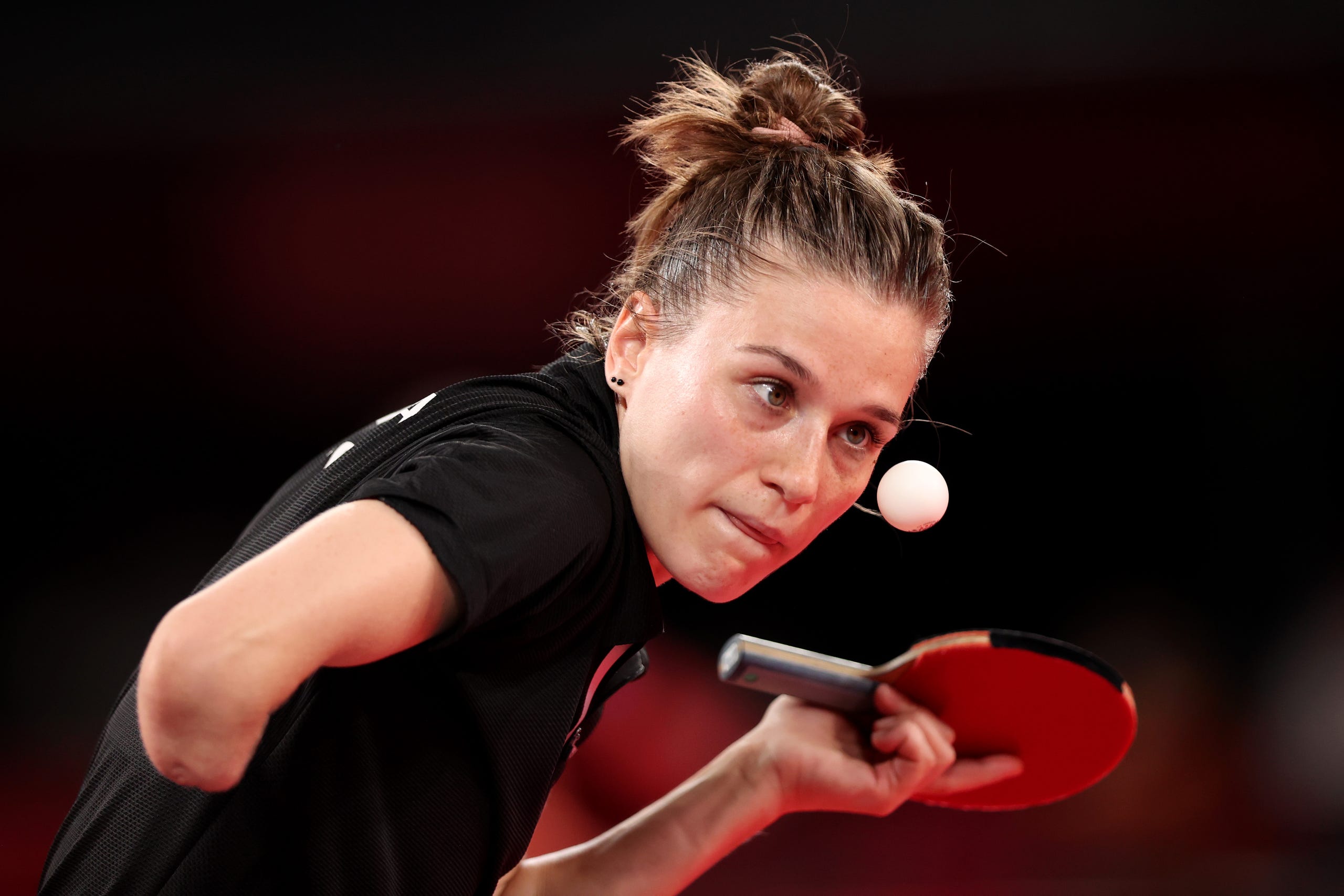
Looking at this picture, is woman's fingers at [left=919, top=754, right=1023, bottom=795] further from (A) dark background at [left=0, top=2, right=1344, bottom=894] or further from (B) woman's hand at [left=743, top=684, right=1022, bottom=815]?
(A) dark background at [left=0, top=2, right=1344, bottom=894]

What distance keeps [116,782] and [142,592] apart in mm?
2676

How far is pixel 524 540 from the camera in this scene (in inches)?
36.1

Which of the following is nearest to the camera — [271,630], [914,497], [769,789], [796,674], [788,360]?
[271,630]

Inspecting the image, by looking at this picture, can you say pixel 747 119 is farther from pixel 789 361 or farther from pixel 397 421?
pixel 397 421

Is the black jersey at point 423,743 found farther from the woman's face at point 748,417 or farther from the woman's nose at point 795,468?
the woman's nose at point 795,468

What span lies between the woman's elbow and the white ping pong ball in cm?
90

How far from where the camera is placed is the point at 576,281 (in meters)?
3.60

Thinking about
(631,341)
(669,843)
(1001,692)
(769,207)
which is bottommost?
(669,843)

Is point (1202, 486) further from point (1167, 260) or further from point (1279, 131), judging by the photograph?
point (1279, 131)

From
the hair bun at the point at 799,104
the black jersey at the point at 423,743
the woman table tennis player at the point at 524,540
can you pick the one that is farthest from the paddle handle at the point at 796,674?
the hair bun at the point at 799,104

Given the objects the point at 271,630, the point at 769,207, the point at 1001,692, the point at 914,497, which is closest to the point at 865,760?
the point at 1001,692

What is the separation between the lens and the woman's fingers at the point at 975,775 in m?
1.76

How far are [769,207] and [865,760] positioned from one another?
969 millimetres

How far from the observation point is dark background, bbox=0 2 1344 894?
123 inches
